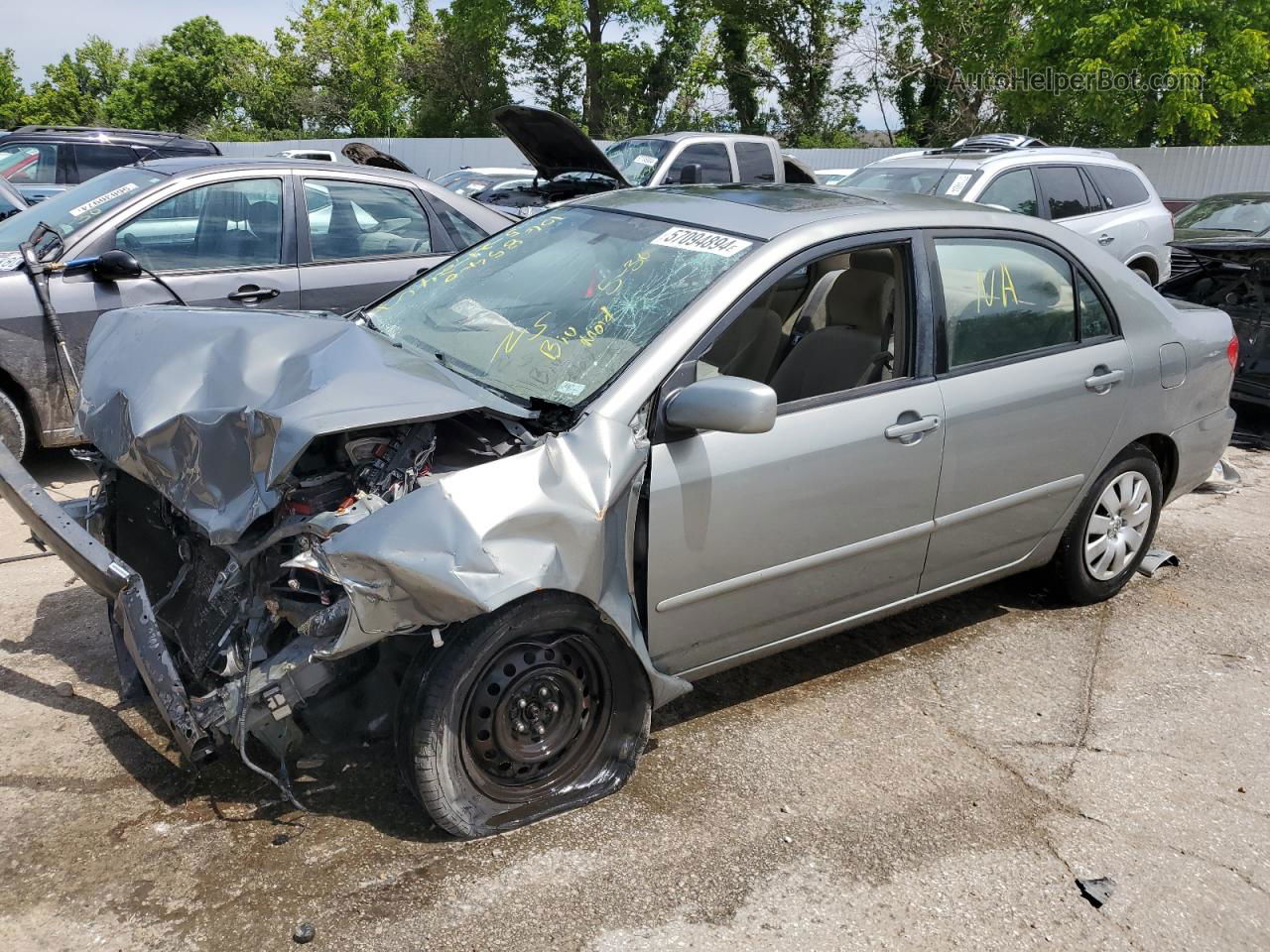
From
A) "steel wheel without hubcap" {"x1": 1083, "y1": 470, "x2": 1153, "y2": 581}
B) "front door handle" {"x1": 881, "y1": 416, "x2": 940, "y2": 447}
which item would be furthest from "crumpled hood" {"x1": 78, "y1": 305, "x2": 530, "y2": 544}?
"steel wheel without hubcap" {"x1": 1083, "y1": 470, "x2": 1153, "y2": 581}

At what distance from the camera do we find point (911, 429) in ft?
11.5

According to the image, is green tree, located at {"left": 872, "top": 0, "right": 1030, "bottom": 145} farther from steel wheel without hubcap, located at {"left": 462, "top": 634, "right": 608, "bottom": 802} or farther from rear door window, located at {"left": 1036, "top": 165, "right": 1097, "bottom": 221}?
steel wheel without hubcap, located at {"left": 462, "top": 634, "right": 608, "bottom": 802}

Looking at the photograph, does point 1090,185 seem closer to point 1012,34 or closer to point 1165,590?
point 1165,590

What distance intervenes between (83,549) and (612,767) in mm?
1575

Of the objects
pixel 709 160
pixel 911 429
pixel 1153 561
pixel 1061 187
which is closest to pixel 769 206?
pixel 911 429

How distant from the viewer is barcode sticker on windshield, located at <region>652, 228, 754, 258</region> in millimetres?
3410

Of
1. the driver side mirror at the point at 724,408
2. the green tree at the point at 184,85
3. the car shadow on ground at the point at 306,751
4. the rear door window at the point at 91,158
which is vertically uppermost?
the green tree at the point at 184,85

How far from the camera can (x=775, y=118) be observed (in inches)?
1377

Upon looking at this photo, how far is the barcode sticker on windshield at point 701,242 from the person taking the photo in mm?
3410

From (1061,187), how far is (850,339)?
624 cm

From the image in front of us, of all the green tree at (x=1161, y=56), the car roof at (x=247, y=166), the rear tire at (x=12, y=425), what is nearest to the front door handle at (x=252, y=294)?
the car roof at (x=247, y=166)

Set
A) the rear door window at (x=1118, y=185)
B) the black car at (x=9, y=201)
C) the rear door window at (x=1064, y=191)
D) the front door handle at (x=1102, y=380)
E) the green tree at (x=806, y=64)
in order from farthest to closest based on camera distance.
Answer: the green tree at (x=806, y=64) → the rear door window at (x=1118, y=185) → the rear door window at (x=1064, y=191) → the black car at (x=9, y=201) → the front door handle at (x=1102, y=380)

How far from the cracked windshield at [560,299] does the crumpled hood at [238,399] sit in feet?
0.70

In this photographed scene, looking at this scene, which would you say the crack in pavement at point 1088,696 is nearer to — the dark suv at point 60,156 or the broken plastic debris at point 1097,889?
the broken plastic debris at point 1097,889
